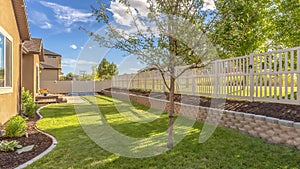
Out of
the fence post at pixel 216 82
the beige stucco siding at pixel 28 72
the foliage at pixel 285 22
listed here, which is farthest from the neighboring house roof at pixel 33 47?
the foliage at pixel 285 22

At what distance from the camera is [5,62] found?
21.1ft

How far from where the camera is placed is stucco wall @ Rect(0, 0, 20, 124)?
19.9ft

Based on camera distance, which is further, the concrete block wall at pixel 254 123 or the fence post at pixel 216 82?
the fence post at pixel 216 82

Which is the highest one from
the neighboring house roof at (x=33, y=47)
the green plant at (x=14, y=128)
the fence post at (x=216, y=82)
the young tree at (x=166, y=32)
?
the neighboring house roof at (x=33, y=47)

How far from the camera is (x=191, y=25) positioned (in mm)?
4062

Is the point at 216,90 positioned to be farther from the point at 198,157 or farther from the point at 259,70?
the point at 198,157

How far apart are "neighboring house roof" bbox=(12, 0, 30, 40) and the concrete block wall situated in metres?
7.14

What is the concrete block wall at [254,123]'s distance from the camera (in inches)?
156

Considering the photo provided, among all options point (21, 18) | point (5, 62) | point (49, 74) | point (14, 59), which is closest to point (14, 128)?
point (5, 62)

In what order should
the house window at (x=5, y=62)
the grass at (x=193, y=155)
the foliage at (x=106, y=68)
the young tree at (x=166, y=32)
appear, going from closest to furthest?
the grass at (x=193, y=155)
the young tree at (x=166, y=32)
the house window at (x=5, y=62)
the foliage at (x=106, y=68)

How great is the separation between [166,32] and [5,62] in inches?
214

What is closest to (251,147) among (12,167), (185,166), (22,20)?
(185,166)

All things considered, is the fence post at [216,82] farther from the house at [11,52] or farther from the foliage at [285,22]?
the house at [11,52]

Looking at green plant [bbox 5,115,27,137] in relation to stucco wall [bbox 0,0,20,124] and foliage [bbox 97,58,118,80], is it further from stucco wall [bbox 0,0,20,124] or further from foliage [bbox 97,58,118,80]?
foliage [bbox 97,58,118,80]
